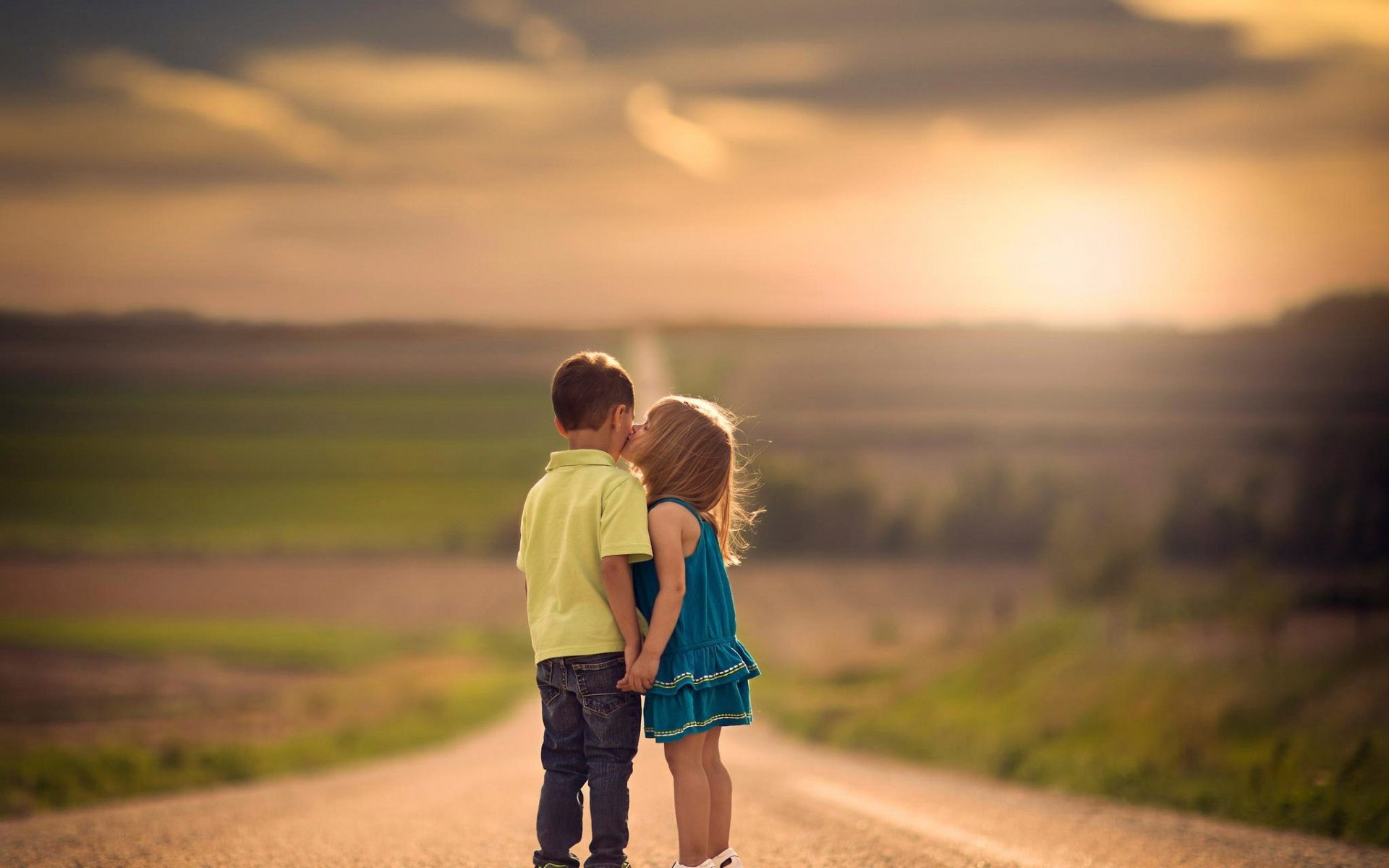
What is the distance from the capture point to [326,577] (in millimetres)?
60031

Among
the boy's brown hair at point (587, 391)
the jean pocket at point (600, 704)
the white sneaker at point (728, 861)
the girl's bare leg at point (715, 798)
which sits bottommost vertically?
the white sneaker at point (728, 861)

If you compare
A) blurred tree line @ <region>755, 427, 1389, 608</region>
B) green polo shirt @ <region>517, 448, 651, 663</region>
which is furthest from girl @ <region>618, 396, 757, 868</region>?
blurred tree line @ <region>755, 427, 1389, 608</region>

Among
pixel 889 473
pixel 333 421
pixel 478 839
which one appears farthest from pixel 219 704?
pixel 333 421

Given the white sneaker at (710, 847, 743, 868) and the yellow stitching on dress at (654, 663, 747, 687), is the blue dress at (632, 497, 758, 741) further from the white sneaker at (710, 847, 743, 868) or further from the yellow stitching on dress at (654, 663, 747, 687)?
the white sneaker at (710, 847, 743, 868)

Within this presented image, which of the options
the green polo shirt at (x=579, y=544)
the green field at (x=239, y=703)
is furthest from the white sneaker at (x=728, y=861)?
the green field at (x=239, y=703)

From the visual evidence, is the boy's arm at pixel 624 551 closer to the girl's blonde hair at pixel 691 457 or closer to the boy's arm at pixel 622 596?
the boy's arm at pixel 622 596

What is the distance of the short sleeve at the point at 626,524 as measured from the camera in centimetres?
388

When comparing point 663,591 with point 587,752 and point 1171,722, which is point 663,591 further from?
point 1171,722

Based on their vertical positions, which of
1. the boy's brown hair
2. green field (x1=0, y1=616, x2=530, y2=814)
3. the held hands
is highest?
the boy's brown hair

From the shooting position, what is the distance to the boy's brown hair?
162 inches

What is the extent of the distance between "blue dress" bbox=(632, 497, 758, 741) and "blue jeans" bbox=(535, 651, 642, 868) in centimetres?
12

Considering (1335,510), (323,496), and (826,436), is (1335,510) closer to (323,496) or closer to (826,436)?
(826,436)

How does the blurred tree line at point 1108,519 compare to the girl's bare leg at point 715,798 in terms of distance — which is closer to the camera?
the girl's bare leg at point 715,798

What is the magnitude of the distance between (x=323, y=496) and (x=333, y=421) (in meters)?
17.7
